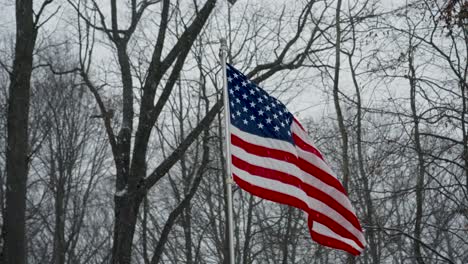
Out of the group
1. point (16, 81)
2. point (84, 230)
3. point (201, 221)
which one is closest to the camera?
point (16, 81)

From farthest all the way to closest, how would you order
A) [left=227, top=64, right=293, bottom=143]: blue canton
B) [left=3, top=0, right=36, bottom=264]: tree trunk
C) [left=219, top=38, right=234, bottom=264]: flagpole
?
[left=3, top=0, right=36, bottom=264]: tree trunk, [left=227, top=64, right=293, bottom=143]: blue canton, [left=219, top=38, right=234, bottom=264]: flagpole

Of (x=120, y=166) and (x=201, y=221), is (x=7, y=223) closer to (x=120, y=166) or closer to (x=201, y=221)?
(x=120, y=166)

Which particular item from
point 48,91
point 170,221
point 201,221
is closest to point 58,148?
point 48,91

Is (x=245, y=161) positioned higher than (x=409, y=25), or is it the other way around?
(x=409, y=25)

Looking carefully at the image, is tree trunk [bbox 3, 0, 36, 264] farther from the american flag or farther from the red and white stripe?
the red and white stripe

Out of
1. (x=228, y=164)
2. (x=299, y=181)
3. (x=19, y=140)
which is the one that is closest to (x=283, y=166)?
(x=299, y=181)

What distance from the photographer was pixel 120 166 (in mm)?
10422

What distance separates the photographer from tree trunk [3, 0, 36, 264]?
9.77m

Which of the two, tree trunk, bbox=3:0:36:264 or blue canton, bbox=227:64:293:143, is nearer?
blue canton, bbox=227:64:293:143

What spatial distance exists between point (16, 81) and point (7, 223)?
257 cm

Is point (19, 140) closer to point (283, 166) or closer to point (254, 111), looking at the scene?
point (254, 111)

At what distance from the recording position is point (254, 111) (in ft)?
21.4

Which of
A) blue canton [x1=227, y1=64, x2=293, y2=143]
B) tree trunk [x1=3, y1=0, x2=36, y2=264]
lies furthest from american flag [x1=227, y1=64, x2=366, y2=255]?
tree trunk [x1=3, y1=0, x2=36, y2=264]

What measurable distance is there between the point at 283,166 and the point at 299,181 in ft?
0.77
